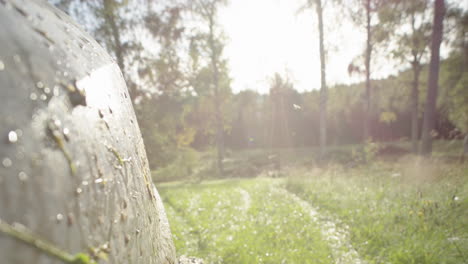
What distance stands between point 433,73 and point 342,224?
820 centimetres

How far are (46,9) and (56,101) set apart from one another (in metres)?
0.53

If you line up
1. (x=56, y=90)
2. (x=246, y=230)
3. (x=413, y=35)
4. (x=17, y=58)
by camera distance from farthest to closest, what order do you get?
(x=413, y=35), (x=246, y=230), (x=56, y=90), (x=17, y=58)

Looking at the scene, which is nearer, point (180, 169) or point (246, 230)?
point (246, 230)

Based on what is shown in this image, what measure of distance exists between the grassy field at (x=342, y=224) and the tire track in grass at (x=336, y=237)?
0.06 feet

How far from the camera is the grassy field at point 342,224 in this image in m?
4.03

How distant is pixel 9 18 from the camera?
2.72ft

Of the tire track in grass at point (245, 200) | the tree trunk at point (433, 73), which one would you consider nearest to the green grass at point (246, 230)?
the tire track in grass at point (245, 200)

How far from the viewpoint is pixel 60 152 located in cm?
83

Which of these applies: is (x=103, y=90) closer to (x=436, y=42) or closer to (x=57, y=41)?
(x=57, y=41)

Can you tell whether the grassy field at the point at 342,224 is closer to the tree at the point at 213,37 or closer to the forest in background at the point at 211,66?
the forest in background at the point at 211,66

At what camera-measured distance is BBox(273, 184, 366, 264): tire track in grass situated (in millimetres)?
4133

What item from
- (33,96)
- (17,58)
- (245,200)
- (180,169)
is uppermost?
(17,58)

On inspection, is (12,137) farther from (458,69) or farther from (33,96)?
(458,69)

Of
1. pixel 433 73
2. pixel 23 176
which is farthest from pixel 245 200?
pixel 433 73
